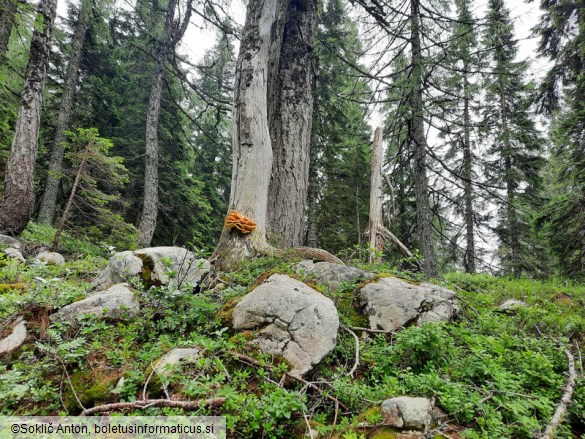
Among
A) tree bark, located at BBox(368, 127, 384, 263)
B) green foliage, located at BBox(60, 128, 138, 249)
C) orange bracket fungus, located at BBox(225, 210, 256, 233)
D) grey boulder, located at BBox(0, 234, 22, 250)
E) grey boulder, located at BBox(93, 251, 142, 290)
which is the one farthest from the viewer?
tree bark, located at BBox(368, 127, 384, 263)

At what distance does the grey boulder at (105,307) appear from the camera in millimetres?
2426

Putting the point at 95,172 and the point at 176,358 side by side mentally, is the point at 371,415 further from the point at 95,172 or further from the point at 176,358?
the point at 95,172

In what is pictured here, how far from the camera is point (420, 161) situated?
334 inches

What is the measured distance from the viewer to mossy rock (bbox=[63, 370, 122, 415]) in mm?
1770

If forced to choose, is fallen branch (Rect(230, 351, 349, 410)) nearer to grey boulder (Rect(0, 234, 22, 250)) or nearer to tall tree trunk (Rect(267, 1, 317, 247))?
tall tree trunk (Rect(267, 1, 317, 247))

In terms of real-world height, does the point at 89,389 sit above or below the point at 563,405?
below

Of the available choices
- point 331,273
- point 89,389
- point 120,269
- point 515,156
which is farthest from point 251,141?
point 515,156

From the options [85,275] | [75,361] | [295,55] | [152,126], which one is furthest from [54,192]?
[75,361]

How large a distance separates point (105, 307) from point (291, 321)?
5.25ft

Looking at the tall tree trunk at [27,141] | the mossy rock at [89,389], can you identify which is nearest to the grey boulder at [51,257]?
the tall tree trunk at [27,141]

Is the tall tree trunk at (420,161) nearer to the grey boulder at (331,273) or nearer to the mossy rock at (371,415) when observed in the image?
the grey boulder at (331,273)

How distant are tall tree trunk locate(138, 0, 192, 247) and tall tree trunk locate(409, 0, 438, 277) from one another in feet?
22.4

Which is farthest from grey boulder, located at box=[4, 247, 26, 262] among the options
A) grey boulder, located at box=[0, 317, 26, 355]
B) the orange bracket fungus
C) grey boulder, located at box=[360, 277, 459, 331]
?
grey boulder, located at box=[360, 277, 459, 331]

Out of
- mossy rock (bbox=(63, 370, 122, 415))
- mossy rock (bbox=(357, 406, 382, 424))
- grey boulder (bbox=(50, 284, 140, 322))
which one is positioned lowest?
mossy rock (bbox=(63, 370, 122, 415))
